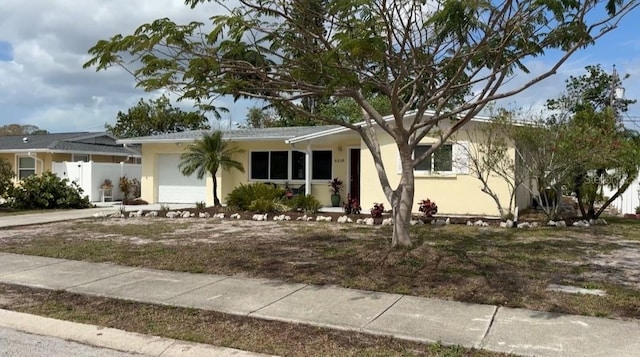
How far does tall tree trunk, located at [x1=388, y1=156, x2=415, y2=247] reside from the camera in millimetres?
9023

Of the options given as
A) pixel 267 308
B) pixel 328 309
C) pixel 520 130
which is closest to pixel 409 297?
pixel 328 309

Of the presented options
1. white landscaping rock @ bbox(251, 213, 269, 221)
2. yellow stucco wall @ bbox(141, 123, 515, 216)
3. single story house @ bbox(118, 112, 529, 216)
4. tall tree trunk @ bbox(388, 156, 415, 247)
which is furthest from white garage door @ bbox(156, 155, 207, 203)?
tall tree trunk @ bbox(388, 156, 415, 247)

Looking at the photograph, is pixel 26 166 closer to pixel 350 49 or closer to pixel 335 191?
pixel 335 191

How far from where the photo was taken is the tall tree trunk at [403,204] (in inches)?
355

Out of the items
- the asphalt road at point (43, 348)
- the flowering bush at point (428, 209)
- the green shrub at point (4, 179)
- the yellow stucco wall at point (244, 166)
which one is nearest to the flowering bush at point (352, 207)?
the flowering bush at point (428, 209)

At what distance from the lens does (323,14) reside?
7758 millimetres

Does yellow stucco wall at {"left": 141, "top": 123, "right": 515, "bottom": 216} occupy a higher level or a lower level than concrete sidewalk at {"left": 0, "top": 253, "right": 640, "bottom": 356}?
higher

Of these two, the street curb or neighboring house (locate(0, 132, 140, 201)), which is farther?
neighboring house (locate(0, 132, 140, 201))

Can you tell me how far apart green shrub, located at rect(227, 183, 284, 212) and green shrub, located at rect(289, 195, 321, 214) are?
0.66m

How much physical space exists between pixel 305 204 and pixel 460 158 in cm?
493

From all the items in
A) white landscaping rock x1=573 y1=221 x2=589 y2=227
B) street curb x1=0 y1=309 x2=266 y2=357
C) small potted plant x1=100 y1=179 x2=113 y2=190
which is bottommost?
street curb x1=0 y1=309 x2=266 y2=357

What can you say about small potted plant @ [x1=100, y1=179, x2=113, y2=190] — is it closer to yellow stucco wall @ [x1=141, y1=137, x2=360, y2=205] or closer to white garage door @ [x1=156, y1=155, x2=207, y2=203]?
yellow stucco wall @ [x1=141, y1=137, x2=360, y2=205]

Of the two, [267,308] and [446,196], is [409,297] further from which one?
[446,196]

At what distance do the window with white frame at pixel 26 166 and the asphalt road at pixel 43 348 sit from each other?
22.8m
